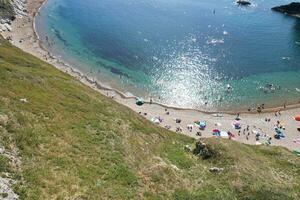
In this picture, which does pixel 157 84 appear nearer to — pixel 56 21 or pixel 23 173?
pixel 56 21

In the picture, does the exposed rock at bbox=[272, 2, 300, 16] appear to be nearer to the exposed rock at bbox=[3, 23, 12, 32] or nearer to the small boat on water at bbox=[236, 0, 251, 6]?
the small boat on water at bbox=[236, 0, 251, 6]

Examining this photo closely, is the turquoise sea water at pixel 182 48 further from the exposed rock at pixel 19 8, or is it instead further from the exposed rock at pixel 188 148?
the exposed rock at pixel 188 148

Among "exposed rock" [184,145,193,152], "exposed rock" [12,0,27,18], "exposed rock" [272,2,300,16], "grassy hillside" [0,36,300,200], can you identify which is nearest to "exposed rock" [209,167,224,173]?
"grassy hillside" [0,36,300,200]

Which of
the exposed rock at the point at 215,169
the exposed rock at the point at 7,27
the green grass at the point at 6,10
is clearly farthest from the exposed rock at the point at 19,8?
the exposed rock at the point at 215,169

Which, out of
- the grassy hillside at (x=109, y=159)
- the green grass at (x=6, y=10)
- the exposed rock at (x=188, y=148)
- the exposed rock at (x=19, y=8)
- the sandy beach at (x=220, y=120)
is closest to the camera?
the grassy hillside at (x=109, y=159)

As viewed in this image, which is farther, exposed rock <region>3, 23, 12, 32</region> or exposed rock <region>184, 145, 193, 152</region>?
exposed rock <region>3, 23, 12, 32</region>

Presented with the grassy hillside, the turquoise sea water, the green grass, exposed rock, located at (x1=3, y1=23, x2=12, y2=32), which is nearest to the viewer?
the grassy hillside
